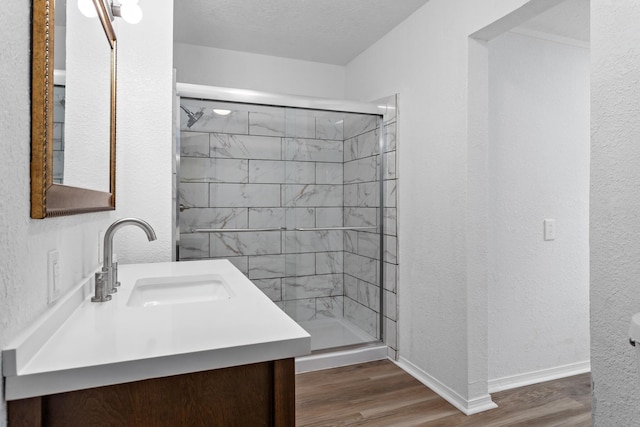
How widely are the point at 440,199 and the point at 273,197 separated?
1.18m

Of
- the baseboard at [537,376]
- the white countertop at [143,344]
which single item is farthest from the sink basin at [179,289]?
the baseboard at [537,376]

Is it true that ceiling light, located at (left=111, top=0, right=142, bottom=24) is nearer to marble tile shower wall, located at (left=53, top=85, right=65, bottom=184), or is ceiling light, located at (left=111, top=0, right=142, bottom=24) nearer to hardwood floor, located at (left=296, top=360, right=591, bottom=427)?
marble tile shower wall, located at (left=53, top=85, right=65, bottom=184)

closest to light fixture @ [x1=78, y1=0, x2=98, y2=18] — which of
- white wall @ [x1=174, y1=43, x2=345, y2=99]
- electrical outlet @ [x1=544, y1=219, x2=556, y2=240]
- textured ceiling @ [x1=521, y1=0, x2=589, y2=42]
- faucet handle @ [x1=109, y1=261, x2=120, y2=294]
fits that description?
faucet handle @ [x1=109, y1=261, x2=120, y2=294]

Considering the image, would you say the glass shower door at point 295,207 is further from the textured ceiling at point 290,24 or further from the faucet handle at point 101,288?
the faucet handle at point 101,288

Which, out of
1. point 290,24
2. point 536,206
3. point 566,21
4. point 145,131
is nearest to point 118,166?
point 145,131

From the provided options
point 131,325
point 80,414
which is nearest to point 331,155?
point 131,325

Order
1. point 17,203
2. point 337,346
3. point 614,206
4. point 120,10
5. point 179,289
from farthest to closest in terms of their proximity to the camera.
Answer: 1. point 337,346
2. point 120,10
3. point 179,289
4. point 614,206
5. point 17,203

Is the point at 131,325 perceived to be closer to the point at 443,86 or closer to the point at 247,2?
the point at 443,86

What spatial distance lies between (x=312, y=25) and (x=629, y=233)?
7.78ft

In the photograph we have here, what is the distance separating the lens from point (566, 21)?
229cm

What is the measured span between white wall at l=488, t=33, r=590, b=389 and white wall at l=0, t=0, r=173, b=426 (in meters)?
1.91

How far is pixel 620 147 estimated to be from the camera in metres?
1.26

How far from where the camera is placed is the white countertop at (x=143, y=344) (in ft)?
2.11

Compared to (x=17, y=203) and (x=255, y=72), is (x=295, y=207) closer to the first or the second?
(x=255, y=72)
